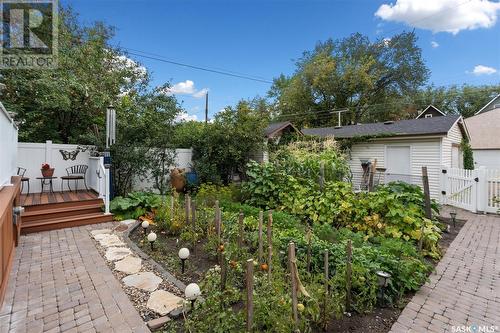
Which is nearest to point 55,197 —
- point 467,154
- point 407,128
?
point 407,128

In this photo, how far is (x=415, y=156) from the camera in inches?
396

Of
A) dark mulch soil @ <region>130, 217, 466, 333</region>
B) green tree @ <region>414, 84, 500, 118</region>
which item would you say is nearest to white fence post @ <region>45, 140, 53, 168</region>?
dark mulch soil @ <region>130, 217, 466, 333</region>

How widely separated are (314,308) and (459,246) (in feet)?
12.6

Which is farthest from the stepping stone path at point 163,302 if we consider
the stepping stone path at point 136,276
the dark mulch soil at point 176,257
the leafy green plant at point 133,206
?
the leafy green plant at point 133,206

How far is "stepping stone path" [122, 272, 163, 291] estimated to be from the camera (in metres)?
2.96

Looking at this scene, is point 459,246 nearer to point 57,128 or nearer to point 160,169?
point 160,169

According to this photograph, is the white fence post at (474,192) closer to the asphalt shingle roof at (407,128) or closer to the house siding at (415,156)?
the house siding at (415,156)

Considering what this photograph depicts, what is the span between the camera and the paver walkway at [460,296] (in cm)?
237

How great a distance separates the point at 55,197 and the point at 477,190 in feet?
36.4

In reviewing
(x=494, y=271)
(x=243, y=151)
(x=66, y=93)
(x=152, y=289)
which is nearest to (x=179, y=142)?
(x=243, y=151)

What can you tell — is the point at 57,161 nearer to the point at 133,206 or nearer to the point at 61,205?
the point at 61,205

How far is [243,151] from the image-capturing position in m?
9.00

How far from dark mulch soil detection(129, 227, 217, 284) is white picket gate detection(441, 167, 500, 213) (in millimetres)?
7678

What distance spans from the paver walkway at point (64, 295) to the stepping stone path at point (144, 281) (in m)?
0.14
